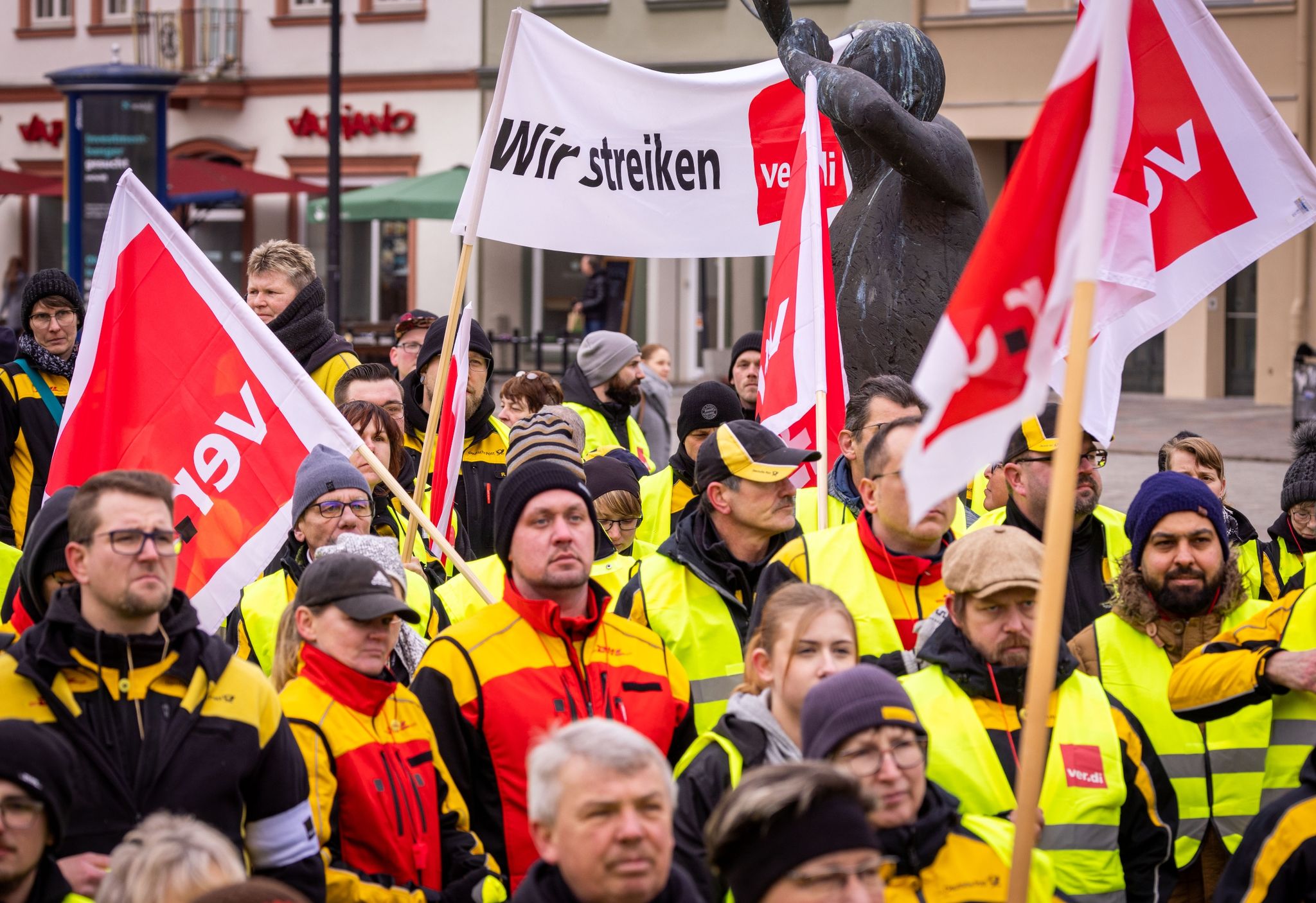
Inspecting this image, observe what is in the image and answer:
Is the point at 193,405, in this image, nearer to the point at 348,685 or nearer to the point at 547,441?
the point at 547,441

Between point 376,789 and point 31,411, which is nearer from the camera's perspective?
point 376,789

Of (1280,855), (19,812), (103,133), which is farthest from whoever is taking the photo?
(103,133)

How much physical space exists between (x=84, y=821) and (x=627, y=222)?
494cm

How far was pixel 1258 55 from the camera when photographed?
83.6 ft

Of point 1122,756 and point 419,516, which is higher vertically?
point 419,516

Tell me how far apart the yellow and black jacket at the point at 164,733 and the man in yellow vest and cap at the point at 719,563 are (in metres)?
1.44

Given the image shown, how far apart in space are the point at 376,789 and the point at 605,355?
17.6 ft

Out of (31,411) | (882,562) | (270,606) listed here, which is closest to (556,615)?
(882,562)

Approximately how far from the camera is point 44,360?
25.5 ft

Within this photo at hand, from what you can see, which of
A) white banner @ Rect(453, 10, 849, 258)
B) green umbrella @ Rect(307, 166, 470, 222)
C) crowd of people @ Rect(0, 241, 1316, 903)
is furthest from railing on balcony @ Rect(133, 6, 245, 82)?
crowd of people @ Rect(0, 241, 1316, 903)

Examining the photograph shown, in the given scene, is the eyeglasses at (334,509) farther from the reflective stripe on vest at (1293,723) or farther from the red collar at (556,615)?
the reflective stripe on vest at (1293,723)

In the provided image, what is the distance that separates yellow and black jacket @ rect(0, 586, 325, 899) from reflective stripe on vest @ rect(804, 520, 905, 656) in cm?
163

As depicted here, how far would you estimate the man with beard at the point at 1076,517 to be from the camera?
5801mm

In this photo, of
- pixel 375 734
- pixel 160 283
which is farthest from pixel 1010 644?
pixel 160 283
